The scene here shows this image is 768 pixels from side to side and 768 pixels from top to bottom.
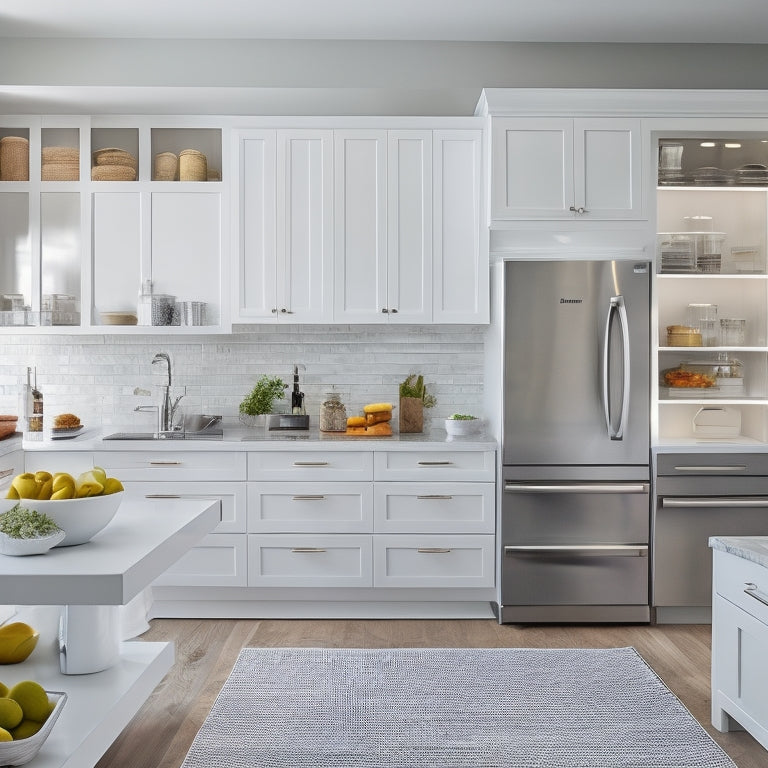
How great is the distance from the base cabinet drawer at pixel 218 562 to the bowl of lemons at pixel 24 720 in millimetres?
1839

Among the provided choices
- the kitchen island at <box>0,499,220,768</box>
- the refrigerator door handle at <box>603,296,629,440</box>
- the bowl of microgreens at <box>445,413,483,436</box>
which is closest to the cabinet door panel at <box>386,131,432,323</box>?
the bowl of microgreens at <box>445,413,483,436</box>

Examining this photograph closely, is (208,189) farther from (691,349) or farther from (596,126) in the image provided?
(691,349)

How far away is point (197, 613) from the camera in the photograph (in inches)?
150

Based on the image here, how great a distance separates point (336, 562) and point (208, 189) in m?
2.03

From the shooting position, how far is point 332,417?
4113mm

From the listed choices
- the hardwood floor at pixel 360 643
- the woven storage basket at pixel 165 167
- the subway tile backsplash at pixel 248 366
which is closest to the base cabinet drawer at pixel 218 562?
the hardwood floor at pixel 360 643

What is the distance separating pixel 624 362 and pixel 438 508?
115cm

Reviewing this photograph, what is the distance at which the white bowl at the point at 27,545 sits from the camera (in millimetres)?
1669

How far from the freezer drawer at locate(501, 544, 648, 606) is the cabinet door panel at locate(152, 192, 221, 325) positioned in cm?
213

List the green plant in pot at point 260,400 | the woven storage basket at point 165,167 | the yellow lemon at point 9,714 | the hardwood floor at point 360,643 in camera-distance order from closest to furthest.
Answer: the yellow lemon at point 9,714
the hardwood floor at point 360,643
the woven storage basket at point 165,167
the green plant in pot at point 260,400

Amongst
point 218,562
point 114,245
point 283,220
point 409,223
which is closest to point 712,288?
point 409,223

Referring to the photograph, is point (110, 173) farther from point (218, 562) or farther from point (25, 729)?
point (25, 729)

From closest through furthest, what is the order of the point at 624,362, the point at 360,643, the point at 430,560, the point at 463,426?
the point at 360,643
the point at 624,362
the point at 430,560
the point at 463,426

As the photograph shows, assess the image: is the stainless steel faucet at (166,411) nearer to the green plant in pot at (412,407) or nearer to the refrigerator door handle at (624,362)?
the green plant in pot at (412,407)
